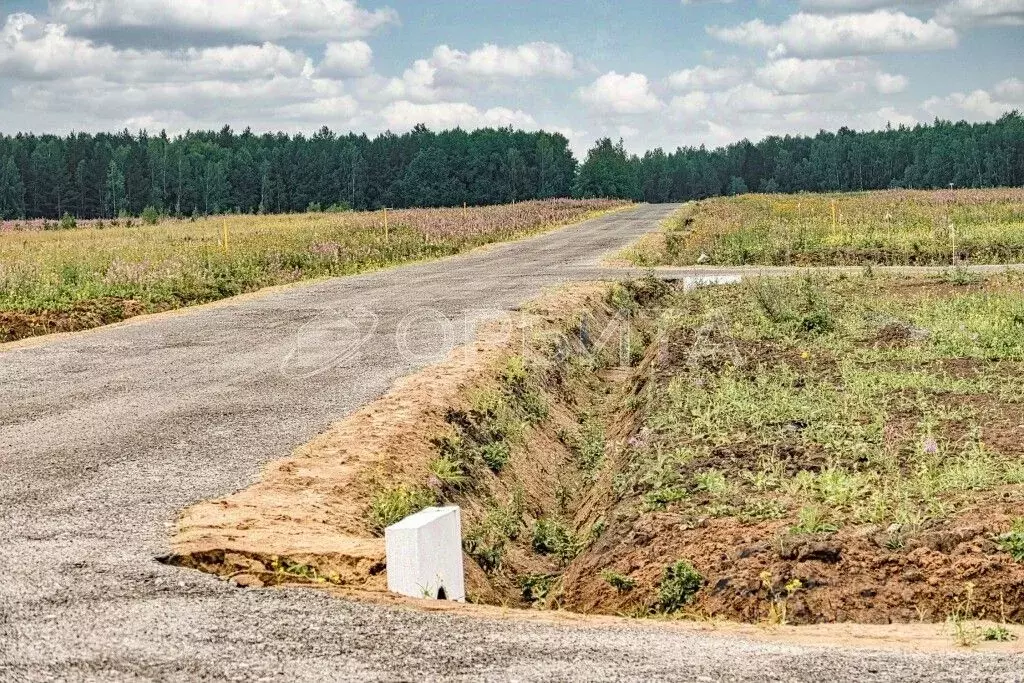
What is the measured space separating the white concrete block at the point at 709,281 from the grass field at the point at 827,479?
8789 mm

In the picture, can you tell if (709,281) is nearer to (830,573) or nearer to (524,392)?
(524,392)

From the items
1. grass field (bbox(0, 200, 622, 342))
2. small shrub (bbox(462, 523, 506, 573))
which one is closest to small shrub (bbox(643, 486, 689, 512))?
small shrub (bbox(462, 523, 506, 573))

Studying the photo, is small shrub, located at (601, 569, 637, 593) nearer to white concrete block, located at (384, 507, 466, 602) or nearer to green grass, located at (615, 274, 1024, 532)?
green grass, located at (615, 274, 1024, 532)

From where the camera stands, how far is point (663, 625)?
20.2 ft

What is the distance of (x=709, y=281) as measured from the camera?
2508cm

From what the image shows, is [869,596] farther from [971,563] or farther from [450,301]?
[450,301]

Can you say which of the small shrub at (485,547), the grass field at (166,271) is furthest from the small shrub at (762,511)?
the grass field at (166,271)

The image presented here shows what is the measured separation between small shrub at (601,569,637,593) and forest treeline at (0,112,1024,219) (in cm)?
13244

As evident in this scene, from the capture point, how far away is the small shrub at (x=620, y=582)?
763cm

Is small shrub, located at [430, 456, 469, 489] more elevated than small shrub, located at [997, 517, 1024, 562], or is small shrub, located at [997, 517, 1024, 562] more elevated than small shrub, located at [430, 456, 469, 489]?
small shrub, located at [997, 517, 1024, 562]

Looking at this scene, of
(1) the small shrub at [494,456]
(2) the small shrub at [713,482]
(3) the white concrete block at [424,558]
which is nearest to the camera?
(3) the white concrete block at [424,558]

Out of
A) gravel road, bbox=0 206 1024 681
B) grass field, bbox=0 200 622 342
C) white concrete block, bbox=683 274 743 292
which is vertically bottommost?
gravel road, bbox=0 206 1024 681

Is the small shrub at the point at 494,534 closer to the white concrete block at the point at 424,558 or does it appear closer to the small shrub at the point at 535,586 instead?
the small shrub at the point at 535,586

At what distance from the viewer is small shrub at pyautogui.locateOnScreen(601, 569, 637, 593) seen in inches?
301
